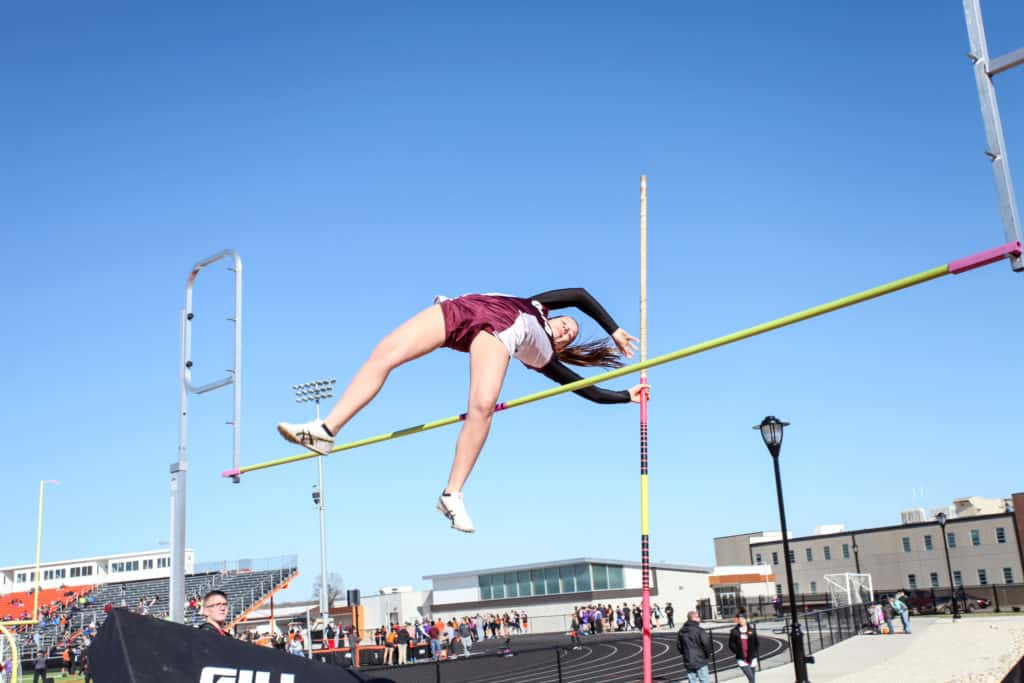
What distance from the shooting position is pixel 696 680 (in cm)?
1438

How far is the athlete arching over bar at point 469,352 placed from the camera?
4.21m

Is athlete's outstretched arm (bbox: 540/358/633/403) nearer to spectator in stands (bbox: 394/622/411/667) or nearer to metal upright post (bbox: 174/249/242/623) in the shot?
metal upright post (bbox: 174/249/242/623)

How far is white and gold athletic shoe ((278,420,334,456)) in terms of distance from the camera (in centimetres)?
422

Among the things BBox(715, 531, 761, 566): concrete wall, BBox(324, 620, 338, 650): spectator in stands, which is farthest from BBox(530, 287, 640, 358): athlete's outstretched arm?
BBox(715, 531, 761, 566): concrete wall

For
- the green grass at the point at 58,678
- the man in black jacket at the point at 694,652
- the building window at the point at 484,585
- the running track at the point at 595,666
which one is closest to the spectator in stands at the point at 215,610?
the running track at the point at 595,666

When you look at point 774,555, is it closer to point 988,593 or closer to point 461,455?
point 988,593

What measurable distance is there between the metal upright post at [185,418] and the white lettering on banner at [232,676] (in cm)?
274

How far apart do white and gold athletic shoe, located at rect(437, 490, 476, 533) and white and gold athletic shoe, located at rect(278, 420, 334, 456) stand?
1.95ft

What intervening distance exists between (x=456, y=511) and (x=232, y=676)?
1188mm

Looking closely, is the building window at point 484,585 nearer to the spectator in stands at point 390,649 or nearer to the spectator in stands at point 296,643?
the spectator in stands at point 390,649

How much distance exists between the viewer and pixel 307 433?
4227 mm

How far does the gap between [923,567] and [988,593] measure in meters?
14.1

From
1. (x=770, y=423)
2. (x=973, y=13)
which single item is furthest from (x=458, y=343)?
(x=770, y=423)

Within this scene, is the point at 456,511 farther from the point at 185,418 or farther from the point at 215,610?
the point at 185,418
